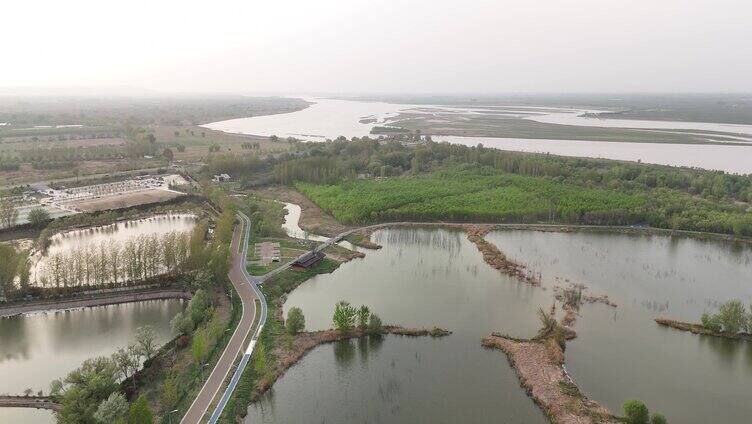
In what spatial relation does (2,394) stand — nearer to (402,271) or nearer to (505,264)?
(402,271)

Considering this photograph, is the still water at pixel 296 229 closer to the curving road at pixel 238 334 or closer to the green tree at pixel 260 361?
the curving road at pixel 238 334

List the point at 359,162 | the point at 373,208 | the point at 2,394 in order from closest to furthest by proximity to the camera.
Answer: the point at 2,394, the point at 373,208, the point at 359,162

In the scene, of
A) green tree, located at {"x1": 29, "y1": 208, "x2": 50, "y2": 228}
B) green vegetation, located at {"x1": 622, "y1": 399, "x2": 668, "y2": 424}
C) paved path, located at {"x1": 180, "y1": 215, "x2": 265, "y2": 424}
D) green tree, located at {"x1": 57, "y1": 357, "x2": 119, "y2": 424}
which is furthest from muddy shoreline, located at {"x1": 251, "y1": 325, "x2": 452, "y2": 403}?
green tree, located at {"x1": 29, "y1": 208, "x2": 50, "y2": 228}

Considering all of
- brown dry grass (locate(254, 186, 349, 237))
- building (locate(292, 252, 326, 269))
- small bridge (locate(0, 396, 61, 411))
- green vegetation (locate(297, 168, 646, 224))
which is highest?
green vegetation (locate(297, 168, 646, 224))

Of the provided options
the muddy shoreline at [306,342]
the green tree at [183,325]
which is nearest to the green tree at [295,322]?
the muddy shoreline at [306,342]

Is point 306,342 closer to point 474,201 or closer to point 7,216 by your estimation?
point 474,201

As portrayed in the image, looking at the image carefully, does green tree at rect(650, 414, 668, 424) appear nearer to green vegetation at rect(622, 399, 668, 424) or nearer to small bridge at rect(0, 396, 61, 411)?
green vegetation at rect(622, 399, 668, 424)

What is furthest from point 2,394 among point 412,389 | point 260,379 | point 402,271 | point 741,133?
point 741,133
